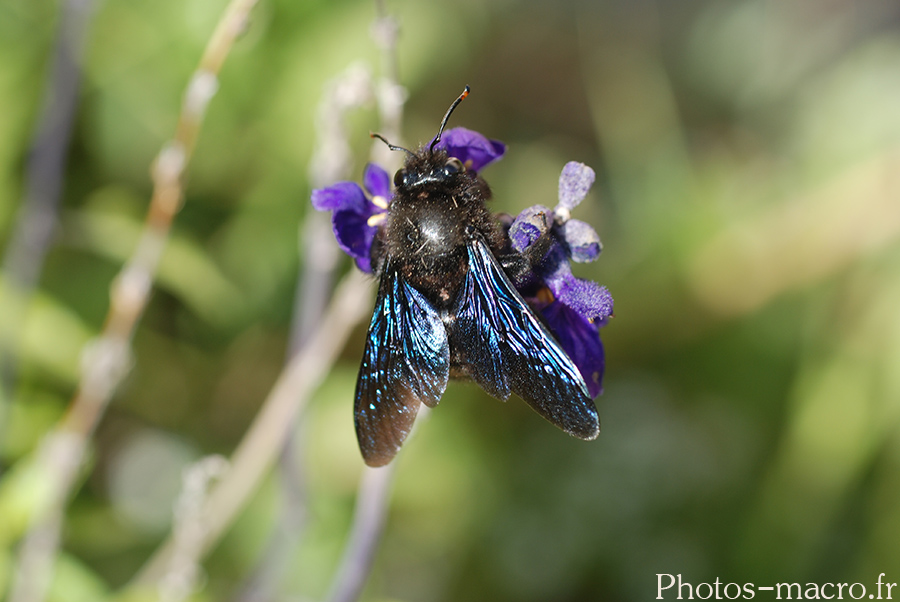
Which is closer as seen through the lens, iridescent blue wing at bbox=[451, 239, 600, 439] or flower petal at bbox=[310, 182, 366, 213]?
iridescent blue wing at bbox=[451, 239, 600, 439]

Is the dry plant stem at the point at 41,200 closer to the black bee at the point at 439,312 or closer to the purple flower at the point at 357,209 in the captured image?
the purple flower at the point at 357,209

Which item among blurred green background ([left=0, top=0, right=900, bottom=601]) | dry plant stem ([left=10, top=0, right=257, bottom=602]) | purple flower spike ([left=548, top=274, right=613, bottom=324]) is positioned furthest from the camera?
blurred green background ([left=0, top=0, right=900, bottom=601])

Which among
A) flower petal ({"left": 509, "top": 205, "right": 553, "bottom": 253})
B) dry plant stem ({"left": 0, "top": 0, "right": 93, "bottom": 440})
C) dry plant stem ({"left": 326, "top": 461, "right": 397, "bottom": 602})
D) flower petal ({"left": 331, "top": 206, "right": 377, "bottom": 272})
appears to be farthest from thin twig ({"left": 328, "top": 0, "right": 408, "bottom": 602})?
dry plant stem ({"left": 0, "top": 0, "right": 93, "bottom": 440})

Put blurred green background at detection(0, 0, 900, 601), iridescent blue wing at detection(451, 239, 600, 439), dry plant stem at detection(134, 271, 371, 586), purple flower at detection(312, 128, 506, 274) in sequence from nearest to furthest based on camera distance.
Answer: iridescent blue wing at detection(451, 239, 600, 439), purple flower at detection(312, 128, 506, 274), dry plant stem at detection(134, 271, 371, 586), blurred green background at detection(0, 0, 900, 601)

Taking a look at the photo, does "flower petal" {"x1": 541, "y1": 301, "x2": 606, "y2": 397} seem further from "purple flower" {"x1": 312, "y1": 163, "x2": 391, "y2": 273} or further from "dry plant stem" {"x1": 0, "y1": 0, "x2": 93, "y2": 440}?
"dry plant stem" {"x1": 0, "y1": 0, "x2": 93, "y2": 440}

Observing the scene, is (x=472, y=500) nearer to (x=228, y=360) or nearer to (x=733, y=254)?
(x=228, y=360)

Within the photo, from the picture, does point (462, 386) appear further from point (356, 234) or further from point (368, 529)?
point (356, 234)
